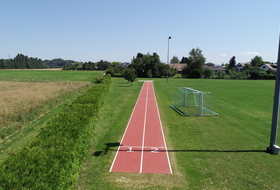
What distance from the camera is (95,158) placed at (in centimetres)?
796

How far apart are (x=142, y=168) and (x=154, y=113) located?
8642 millimetres

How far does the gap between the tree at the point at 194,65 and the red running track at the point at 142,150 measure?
61.3m

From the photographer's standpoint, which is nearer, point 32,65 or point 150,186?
point 150,186

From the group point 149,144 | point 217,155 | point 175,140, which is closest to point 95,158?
point 149,144

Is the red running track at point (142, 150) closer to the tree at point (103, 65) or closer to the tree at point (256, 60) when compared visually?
the tree at point (256, 60)

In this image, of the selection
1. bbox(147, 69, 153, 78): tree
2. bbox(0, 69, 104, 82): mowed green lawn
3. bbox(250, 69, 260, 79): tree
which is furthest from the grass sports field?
bbox(250, 69, 260, 79): tree

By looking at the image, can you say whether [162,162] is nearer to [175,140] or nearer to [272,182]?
[175,140]

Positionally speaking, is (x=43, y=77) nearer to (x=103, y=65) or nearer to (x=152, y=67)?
(x=152, y=67)

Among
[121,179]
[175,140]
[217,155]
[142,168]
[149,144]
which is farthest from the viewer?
[175,140]

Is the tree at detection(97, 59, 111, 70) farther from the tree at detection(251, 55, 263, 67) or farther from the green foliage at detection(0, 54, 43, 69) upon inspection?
the tree at detection(251, 55, 263, 67)

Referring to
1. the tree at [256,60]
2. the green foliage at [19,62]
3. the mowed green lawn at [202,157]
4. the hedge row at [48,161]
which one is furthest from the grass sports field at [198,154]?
the green foliage at [19,62]

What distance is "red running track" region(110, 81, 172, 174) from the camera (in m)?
7.21

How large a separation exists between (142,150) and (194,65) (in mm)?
77420

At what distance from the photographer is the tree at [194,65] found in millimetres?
71062
